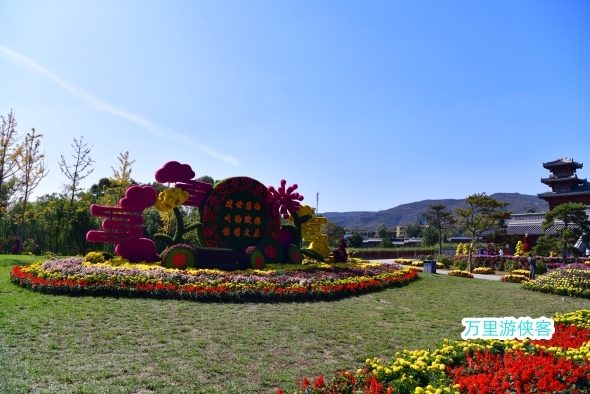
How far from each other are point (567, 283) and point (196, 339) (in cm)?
1207

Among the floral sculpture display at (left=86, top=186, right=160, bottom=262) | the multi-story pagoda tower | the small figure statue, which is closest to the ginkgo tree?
the small figure statue

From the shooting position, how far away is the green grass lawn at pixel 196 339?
15.4ft

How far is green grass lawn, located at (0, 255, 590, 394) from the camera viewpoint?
185 inches

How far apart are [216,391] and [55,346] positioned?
8.34 feet

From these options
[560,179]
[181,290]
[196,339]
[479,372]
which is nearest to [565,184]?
[560,179]

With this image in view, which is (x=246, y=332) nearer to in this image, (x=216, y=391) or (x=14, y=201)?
(x=216, y=391)

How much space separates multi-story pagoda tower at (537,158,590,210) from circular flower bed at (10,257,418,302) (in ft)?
80.8

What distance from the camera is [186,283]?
9.66 metres

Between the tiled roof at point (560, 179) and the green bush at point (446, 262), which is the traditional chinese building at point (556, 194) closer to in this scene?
the tiled roof at point (560, 179)

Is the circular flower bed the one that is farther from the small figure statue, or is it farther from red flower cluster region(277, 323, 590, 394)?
red flower cluster region(277, 323, 590, 394)

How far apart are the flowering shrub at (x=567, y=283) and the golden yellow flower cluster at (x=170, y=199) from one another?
11281 mm

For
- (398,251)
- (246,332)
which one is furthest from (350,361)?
(398,251)

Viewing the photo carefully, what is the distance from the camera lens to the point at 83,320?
693cm

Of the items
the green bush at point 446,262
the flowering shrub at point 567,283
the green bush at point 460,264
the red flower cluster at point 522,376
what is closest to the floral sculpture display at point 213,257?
the flowering shrub at point 567,283
